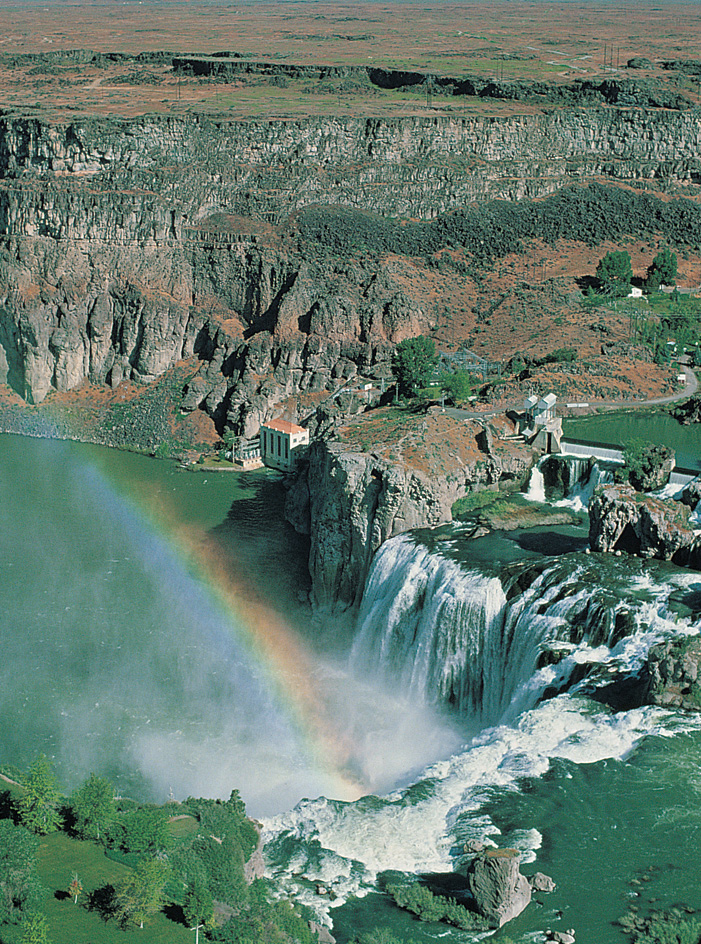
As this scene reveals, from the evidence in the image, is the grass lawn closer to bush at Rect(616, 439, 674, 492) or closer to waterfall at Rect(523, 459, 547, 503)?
bush at Rect(616, 439, 674, 492)

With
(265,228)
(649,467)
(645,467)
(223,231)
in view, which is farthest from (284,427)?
(649,467)

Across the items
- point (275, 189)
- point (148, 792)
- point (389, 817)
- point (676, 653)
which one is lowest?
point (148, 792)

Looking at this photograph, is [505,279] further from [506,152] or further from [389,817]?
[389,817]

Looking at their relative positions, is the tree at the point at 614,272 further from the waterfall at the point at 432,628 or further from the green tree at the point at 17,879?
the green tree at the point at 17,879

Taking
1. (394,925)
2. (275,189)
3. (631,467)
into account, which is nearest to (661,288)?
(275,189)

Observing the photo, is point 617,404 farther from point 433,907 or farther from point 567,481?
point 433,907

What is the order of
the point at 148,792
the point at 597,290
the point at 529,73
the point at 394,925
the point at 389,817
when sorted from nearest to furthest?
1. the point at 394,925
2. the point at 389,817
3. the point at 148,792
4. the point at 597,290
5. the point at 529,73

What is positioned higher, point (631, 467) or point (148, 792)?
point (631, 467)

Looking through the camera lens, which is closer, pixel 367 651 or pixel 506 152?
pixel 367 651
